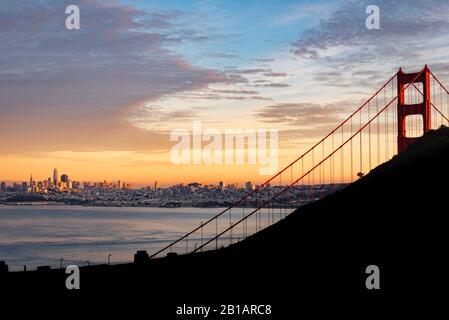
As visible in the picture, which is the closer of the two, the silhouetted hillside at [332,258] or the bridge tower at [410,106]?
the silhouetted hillside at [332,258]

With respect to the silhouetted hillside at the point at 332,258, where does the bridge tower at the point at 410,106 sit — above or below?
above

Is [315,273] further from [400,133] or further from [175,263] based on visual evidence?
[400,133]

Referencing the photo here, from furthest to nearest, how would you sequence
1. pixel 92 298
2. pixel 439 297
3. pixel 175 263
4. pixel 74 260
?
pixel 74 260
pixel 175 263
pixel 92 298
pixel 439 297

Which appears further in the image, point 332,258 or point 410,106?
point 410,106

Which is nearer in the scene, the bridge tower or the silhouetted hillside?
the silhouetted hillside

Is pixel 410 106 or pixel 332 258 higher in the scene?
pixel 410 106

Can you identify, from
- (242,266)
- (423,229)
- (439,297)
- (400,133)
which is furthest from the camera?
(400,133)

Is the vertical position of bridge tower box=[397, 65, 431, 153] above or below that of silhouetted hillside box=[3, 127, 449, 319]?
above
